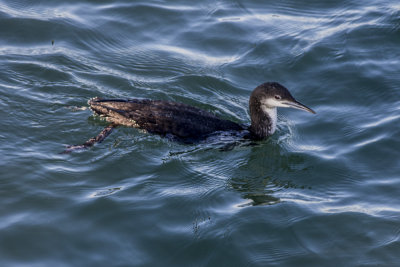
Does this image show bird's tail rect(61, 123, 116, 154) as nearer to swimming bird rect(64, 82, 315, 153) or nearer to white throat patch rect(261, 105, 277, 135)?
swimming bird rect(64, 82, 315, 153)

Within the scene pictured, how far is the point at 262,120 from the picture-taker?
9086mm

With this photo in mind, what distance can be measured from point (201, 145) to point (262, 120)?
1117 millimetres

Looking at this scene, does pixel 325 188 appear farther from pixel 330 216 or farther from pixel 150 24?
pixel 150 24

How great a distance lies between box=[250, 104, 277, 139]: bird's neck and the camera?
29.7 feet

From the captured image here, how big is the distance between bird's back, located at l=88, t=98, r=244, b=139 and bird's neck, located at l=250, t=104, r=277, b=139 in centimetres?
43

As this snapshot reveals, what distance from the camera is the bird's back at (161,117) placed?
8648mm

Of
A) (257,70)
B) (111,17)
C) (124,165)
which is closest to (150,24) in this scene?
(111,17)

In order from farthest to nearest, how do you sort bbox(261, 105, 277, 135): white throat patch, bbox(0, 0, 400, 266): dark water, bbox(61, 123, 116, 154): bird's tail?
bbox(261, 105, 277, 135): white throat patch
bbox(61, 123, 116, 154): bird's tail
bbox(0, 0, 400, 266): dark water

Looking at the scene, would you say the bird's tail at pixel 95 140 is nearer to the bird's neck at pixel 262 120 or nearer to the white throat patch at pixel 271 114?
the bird's neck at pixel 262 120

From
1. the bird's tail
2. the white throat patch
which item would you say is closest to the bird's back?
the bird's tail

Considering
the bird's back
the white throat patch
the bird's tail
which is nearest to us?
the bird's tail

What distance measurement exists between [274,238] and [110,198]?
2.18m

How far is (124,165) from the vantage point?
806cm

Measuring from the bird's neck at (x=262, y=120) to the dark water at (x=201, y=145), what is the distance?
0.18 m
